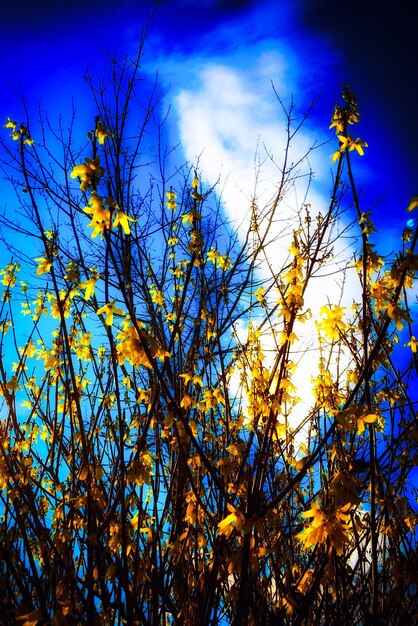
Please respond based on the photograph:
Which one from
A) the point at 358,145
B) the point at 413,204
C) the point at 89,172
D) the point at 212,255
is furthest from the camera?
the point at 212,255

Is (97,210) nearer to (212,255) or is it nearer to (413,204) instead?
(413,204)

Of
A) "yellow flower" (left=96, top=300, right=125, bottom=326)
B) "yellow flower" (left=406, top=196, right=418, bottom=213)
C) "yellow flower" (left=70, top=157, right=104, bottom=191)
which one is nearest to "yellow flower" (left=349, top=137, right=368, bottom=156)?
"yellow flower" (left=406, top=196, right=418, bottom=213)

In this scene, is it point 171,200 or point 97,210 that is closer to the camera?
point 97,210

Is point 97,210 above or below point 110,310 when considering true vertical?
above

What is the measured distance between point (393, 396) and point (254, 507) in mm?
1760

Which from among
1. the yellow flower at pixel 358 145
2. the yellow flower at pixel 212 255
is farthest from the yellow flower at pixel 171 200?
the yellow flower at pixel 358 145

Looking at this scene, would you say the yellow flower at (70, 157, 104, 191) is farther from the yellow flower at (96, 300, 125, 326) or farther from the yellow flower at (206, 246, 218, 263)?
the yellow flower at (206, 246, 218, 263)

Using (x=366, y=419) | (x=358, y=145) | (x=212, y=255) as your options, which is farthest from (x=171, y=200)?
(x=366, y=419)

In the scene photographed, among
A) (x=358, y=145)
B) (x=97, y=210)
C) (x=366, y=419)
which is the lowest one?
(x=366, y=419)

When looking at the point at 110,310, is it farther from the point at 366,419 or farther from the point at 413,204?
the point at 413,204

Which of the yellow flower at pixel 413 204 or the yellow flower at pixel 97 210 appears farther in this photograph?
the yellow flower at pixel 413 204

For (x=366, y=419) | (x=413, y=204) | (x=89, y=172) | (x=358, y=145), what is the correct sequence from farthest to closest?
1. (x=358, y=145)
2. (x=413, y=204)
3. (x=89, y=172)
4. (x=366, y=419)

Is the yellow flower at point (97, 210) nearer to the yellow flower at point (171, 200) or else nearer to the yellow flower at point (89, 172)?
the yellow flower at point (89, 172)

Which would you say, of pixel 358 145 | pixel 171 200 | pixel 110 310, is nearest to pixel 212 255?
pixel 171 200
